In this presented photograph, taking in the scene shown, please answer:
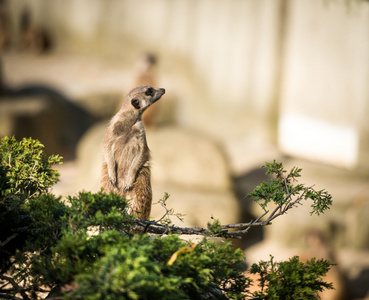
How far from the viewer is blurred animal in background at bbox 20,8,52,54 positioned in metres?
12.1

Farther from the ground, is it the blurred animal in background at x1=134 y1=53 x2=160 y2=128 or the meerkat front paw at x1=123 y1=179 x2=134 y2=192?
the blurred animal in background at x1=134 y1=53 x2=160 y2=128

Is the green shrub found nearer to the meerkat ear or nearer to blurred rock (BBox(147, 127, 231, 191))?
the meerkat ear

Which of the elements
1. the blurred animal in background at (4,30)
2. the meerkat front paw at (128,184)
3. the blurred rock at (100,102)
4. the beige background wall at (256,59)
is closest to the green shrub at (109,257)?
the meerkat front paw at (128,184)

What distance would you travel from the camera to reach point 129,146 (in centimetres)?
210

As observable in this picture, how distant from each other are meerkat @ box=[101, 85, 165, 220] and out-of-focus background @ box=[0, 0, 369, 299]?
3847 mm

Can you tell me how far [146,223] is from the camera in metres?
1.85

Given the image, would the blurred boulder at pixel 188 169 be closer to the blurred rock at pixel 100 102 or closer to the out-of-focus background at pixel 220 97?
the out-of-focus background at pixel 220 97

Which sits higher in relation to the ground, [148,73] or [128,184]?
[148,73]

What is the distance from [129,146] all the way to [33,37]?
10.8 m

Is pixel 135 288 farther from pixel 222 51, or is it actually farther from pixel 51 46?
pixel 51 46

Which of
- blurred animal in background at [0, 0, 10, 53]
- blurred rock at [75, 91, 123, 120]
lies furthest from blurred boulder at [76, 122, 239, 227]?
blurred animal in background at [0, 0, 10, 53]

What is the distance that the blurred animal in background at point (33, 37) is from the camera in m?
12.1

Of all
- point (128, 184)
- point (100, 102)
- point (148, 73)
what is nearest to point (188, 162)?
point (148, 73)

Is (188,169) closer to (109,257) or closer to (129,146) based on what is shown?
(129,146)
